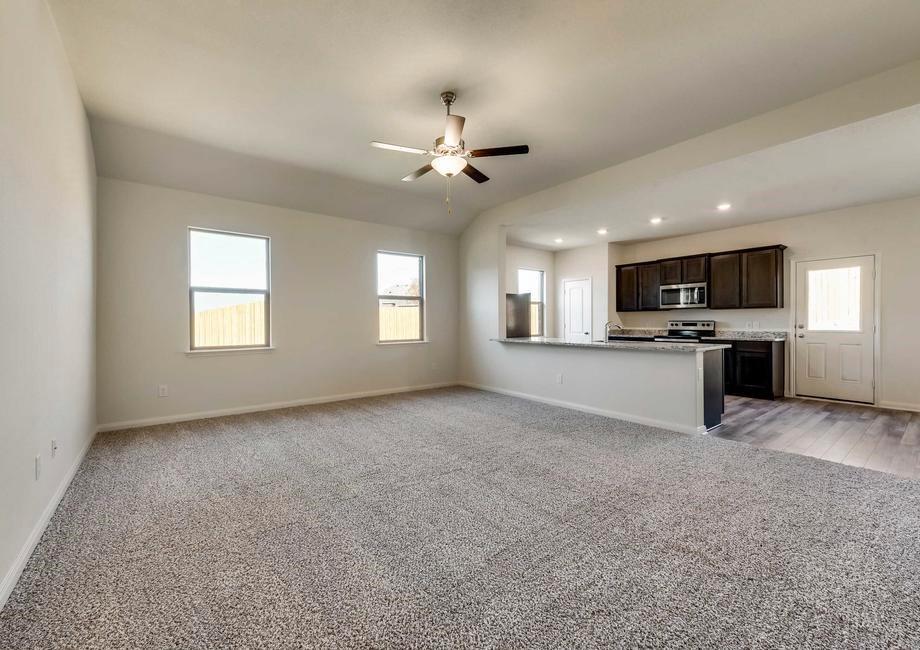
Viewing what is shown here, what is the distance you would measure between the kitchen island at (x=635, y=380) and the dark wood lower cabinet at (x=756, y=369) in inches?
75.4

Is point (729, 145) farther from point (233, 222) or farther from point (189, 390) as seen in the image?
point (189, 390)

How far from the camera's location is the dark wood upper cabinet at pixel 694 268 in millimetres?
6676

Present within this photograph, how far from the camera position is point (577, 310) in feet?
27.5

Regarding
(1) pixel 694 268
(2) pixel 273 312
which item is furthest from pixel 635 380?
(2) pixel 273 312

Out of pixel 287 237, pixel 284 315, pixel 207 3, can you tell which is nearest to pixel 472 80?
pixel 207 3

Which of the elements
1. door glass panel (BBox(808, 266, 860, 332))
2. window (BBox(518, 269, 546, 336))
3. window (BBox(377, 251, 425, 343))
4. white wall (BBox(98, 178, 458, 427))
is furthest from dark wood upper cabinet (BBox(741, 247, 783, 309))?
window (BBox(377, 251, 425, 343))

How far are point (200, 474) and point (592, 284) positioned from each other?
23.1ft

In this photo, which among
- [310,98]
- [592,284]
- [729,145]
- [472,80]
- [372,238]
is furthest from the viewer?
[592,284]

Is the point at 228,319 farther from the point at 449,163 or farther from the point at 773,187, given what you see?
the point at 773,187

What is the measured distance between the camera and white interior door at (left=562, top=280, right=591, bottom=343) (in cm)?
816

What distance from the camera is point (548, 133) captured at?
12.3ft

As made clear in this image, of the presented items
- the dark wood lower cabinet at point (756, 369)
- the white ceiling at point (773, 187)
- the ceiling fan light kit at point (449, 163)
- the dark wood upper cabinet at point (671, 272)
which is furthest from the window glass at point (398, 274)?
the dark wood lower cabinet at point (756, 369)

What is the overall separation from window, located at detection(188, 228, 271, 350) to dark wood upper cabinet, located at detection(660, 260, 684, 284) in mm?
6385

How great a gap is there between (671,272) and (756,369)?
2.05 meters
